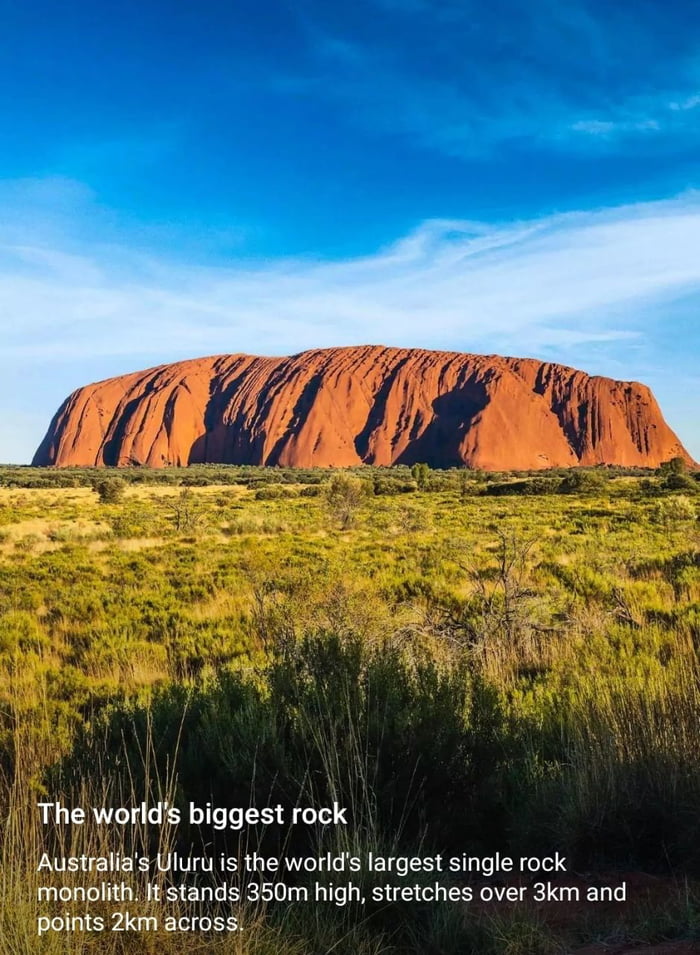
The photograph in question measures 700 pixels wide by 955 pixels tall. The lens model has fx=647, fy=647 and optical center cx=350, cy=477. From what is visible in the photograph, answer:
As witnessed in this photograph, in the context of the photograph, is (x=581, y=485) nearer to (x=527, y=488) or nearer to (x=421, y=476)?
(x=527, y=488)

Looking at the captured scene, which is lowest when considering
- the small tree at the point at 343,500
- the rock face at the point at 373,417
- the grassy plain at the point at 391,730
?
the grassy plain at the point at 391,730

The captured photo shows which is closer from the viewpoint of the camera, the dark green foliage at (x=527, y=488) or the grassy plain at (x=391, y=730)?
the grassy plain at (x=391, y=730)

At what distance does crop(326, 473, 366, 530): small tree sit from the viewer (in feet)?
74.3

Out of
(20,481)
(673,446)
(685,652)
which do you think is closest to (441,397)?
(673,446)

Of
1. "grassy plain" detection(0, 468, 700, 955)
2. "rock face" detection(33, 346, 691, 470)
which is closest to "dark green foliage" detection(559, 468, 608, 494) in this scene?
"grassy plain" detection(0, 468, 700, 955)

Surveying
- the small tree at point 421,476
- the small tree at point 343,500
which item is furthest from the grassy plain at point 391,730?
the small tree at point 421,476

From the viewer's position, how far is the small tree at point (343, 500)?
22.6 m

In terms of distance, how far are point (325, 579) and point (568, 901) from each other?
8.54m

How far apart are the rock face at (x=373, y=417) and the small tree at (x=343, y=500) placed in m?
79.2

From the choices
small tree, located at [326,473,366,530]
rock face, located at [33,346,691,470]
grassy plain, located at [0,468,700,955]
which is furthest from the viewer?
rock face, located at [33,346,691,470]

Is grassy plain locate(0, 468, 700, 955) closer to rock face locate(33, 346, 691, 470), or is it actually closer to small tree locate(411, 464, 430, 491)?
small tree locate(411, 464, 430, 491)

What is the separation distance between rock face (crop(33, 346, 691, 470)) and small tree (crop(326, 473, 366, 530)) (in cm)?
7918

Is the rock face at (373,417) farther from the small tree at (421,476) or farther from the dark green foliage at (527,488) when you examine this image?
the dark green foliage at (527,488)

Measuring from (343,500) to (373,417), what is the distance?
96.8 m
